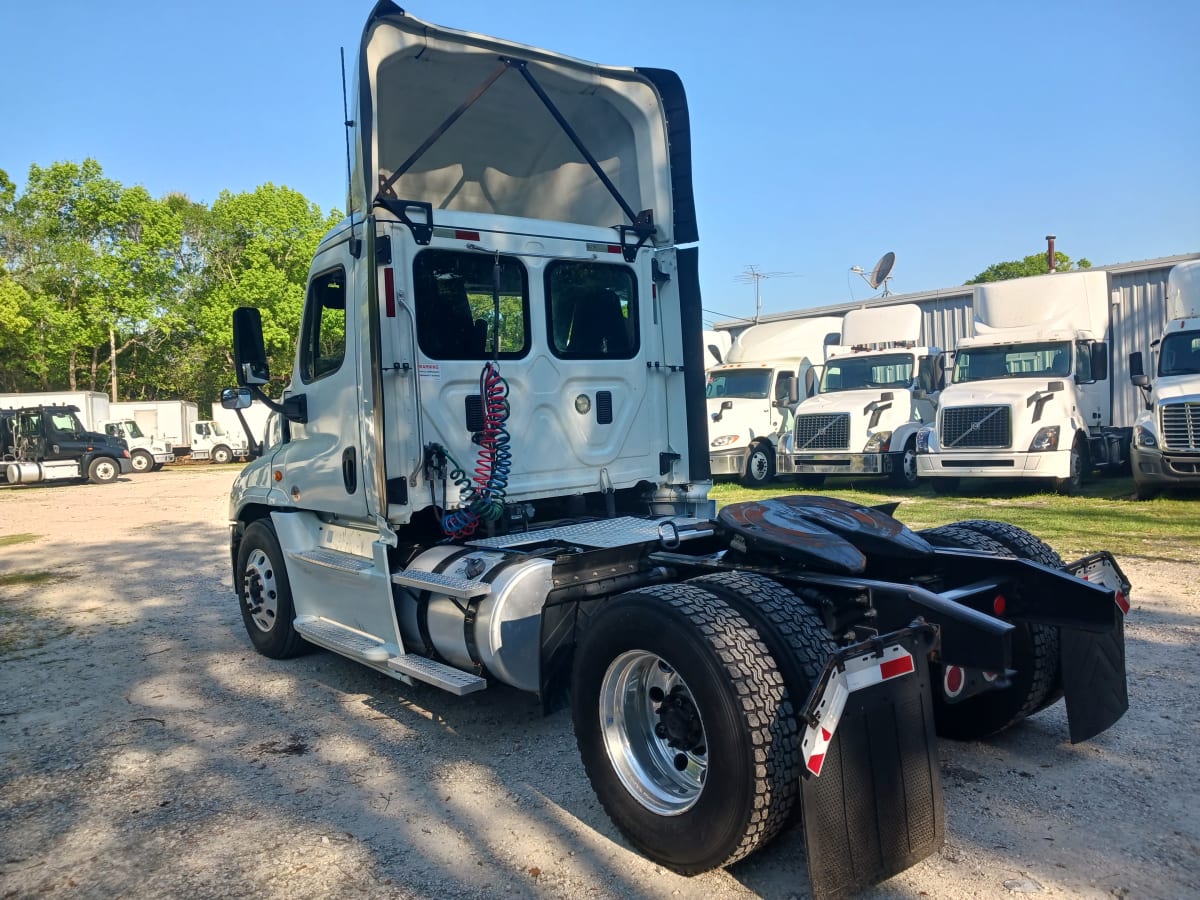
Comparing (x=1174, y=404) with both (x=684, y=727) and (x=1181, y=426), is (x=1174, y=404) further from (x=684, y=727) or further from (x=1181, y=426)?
(x=684, y=727)

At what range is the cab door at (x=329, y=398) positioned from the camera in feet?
17.9

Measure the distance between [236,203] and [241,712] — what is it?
44.4m

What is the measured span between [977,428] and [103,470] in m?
26.7

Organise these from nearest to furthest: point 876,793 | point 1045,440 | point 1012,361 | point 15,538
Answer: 1. point 876,793
2. point 1045,440
3. point 15,538
4. point 1012,361

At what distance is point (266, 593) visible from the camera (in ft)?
21.4

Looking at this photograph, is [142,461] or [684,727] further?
[142,461]

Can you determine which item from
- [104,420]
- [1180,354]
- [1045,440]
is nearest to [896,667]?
[1045,440]

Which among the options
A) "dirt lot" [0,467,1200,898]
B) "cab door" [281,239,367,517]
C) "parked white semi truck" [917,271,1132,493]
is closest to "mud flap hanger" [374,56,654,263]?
"cab door" [281,239,367,517]

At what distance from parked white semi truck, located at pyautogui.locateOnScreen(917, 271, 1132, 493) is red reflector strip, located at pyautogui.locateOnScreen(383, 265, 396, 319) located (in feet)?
38.2

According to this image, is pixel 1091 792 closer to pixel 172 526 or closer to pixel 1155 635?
pixel 1155 635

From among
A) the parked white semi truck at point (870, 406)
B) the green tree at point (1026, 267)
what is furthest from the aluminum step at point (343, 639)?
the green tree at point (1026, 267)

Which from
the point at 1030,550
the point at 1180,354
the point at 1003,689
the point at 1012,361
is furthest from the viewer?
the point at 1012,361

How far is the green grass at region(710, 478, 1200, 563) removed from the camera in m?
9.47

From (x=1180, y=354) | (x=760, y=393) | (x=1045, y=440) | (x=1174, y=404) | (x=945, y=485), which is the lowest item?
(x=945, y=485)
